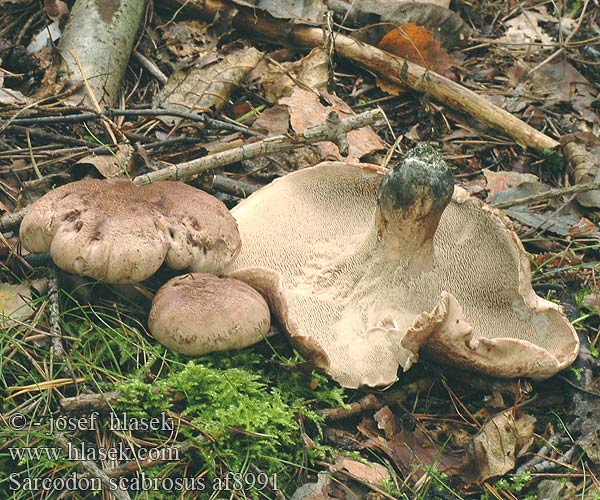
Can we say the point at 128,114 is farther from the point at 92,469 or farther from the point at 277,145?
the point at 92,469

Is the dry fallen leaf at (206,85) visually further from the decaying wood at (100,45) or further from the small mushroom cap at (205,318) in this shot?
the small mushroom cap at (205,318)

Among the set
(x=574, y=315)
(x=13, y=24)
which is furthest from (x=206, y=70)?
(x=574, y=315)

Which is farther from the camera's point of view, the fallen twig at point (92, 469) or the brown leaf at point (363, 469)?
the brown leaf at point (363, 469)

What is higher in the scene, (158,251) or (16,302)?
(158,251)

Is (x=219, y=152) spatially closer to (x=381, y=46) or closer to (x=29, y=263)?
(x=29, y=263)

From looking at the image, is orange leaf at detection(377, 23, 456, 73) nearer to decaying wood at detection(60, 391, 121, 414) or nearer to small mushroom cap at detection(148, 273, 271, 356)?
small mushroom cap at detection(148, 273, 271, 356)

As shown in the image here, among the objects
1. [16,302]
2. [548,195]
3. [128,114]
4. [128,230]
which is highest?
[128,230]

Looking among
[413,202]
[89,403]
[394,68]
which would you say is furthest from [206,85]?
[89,403]

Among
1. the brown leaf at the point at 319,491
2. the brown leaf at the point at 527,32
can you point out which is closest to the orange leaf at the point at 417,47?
the brown leaf at the point at 527,32

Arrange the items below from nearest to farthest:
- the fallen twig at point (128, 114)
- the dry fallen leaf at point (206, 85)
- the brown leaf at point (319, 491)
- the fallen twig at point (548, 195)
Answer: the brown leaf at point (319, 491)
the fallen twig at point (128, 114)
the fallen twig at point (548, 195)
the dry fallen leaf at point (206, 85)
